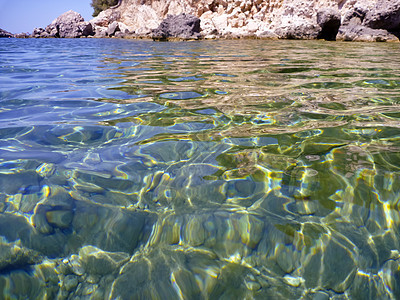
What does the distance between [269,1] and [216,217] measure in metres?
26.1

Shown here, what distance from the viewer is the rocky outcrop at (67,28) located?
32.1 m

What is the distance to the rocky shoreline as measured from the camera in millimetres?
14352

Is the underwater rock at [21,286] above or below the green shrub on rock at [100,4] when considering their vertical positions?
below

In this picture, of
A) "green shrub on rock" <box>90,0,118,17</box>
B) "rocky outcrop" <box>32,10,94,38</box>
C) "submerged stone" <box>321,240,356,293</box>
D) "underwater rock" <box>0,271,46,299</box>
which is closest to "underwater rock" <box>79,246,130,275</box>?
"underwater rock" <box>0,271,46,299</box>

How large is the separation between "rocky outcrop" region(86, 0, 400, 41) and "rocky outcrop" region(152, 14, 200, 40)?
0.27 metres

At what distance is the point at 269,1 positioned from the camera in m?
23.2

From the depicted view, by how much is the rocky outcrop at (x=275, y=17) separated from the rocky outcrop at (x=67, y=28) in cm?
147

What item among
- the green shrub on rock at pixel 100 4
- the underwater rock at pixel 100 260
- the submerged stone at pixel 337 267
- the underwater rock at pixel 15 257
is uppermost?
the green shrub on rock at pixel 100 4

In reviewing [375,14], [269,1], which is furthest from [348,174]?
[269,1]

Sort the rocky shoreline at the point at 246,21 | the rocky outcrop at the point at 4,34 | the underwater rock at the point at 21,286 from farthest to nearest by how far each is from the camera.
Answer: the rocky outcrop at the point at 4,34 < the rocky shoreline at the point at 246,21 < the underwater rock at the point at 21,286

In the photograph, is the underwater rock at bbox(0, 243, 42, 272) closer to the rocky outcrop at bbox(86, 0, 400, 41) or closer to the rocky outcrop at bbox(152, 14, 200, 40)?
the rocky outcrop at bbox(86, 0, 400, 41)

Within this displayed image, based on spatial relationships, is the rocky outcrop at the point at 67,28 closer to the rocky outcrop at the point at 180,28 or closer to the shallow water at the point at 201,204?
the rocky outcrop at the point at 180,28

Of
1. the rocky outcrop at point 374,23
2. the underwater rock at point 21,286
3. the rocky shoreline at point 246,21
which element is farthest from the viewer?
the rocky shoreline at point 246,21

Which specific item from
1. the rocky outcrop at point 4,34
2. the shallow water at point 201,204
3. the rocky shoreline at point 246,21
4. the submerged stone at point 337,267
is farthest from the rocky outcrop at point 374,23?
the rocky outcrop at point 4,34
